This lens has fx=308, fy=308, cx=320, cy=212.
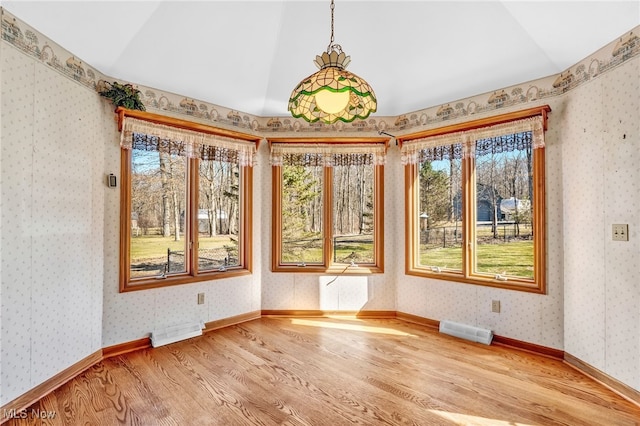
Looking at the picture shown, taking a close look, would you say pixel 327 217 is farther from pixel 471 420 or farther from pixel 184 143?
pixel 471 420

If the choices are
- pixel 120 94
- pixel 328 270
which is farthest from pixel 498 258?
pixel 120 94

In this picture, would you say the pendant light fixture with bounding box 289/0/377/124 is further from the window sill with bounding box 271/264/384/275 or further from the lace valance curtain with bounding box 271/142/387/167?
the window sill with bounding box 271/264/384/275

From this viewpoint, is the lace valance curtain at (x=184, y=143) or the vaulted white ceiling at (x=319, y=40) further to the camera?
the lace valance curtain at (x=184, y=143)

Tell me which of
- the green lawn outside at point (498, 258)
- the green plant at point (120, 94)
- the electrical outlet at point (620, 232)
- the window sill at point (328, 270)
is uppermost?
the green plant at point (120, 94)

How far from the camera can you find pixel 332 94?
69.8 inches

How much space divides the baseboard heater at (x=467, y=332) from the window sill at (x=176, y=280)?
7.65 feet

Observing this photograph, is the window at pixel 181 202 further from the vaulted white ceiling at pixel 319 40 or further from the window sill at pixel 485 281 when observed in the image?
the window sill at pixel 485 281

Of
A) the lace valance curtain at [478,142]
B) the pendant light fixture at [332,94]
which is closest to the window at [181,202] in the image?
the pendant light fixture at [332,94]

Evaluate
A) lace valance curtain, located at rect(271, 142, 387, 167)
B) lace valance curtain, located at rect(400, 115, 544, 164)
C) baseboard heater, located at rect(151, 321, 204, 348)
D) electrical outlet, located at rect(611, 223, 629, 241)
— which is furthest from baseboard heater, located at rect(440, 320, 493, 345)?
baseboard heater, located at rect(151, 321, 204, 348)

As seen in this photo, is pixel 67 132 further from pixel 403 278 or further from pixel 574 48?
pixel 574 48

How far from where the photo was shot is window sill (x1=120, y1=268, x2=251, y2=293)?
296 centimetres

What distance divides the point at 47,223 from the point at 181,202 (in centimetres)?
123

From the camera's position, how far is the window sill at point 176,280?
2.96 m

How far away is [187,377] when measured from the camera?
7.96 ft
